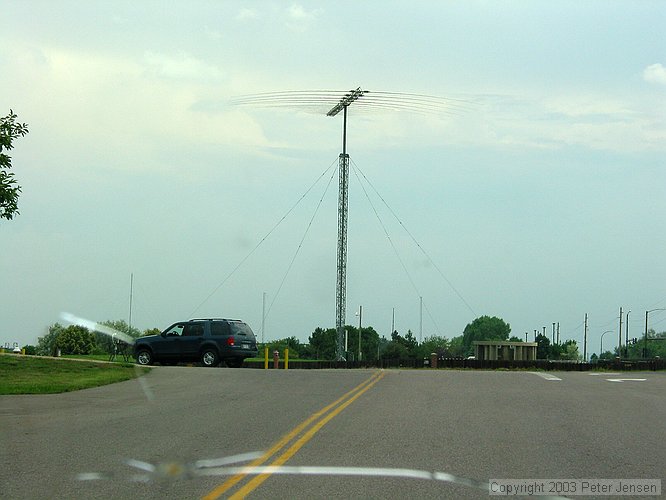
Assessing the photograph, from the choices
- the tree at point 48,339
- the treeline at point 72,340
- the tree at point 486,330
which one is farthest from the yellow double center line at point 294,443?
the tree at point 486,330

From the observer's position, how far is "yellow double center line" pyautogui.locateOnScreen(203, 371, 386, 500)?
8.86 m

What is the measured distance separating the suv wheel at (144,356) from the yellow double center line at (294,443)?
15.7m

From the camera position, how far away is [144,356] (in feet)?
112

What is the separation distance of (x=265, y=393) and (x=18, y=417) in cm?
574

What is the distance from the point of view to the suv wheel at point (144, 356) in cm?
3403

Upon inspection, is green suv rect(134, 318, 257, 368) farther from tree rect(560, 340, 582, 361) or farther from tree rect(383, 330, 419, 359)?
tree rect(560, 340, 582, 361)

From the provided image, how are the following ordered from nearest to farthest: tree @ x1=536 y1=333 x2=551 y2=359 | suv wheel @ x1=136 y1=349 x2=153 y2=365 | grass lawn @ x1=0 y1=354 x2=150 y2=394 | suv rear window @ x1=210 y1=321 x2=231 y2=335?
grass lawn @ x1=0 y1=354 x2=150 y2=394
suv rear window @ x1=210 y1=321 x2=231 y2=335
suv wheel @ x1=136 y1=349 x2=153 y2=365
tree @ x1=536 y1=333 x2=551 y2=359

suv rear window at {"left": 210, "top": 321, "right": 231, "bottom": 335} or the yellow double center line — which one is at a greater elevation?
suv rear window at {"left": 210, "top": 321, "right": 231, "bottom": 335}

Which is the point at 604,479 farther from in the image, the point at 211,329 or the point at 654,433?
the point at 211,329

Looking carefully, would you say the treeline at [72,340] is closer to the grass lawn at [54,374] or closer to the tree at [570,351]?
the grass lawn at [54,374]

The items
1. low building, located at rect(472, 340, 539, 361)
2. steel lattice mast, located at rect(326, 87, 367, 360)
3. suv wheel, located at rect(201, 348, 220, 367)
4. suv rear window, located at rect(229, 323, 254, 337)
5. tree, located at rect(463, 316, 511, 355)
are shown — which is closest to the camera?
suv wheel, located at rect(201, 348, 220, 367)

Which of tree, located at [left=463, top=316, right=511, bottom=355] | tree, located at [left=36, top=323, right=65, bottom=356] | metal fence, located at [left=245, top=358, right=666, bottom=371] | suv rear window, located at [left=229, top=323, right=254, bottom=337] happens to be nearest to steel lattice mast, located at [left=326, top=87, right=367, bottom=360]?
metal fence, located at [left=245, top=358, right=666, bottom=371]

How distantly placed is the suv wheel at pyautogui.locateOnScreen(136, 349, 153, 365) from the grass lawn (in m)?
3.90

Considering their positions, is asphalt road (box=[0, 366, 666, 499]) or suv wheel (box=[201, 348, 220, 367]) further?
suv wheel (box=[201, 348, 220, 367])
